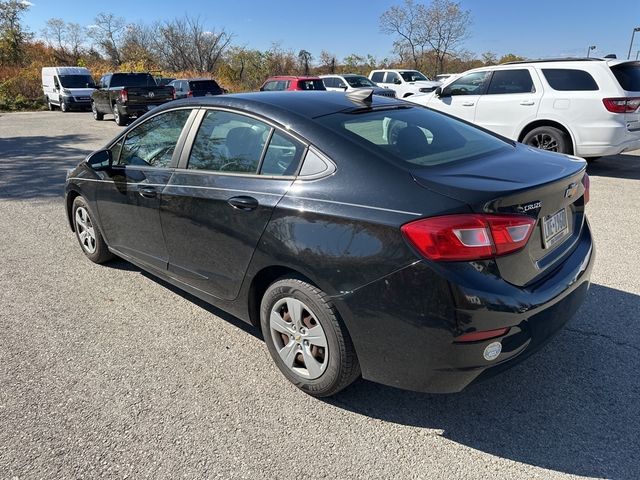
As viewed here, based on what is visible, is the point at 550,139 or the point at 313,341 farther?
the point at 550,139

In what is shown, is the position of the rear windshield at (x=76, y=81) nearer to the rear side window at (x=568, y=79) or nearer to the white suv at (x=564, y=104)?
the white suv at (x=564, y=104)

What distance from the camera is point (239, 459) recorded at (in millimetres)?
2293

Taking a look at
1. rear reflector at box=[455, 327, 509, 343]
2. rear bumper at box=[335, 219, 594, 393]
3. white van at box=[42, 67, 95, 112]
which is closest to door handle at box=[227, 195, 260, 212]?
rear bumper at box=[335, 219, 594, 393]

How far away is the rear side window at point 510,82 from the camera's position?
27.3 ft

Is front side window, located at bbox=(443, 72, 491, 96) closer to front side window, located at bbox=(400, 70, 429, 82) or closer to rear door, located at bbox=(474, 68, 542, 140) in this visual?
rear door, located at bbox=(474, 68, 542, 140)

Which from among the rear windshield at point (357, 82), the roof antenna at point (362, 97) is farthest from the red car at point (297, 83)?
the roof antenna at point (362, 97)

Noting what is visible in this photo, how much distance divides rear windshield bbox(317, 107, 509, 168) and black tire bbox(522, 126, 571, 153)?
5329mm

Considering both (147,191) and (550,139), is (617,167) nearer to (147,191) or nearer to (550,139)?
(550,139)

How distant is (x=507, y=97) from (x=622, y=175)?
2386 millimetres

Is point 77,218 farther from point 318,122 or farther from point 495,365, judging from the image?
point 495,365

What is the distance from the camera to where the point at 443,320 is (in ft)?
6.86

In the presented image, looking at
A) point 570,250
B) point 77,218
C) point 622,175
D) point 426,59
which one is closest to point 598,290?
point 570,250

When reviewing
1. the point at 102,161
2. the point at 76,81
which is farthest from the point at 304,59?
the point at 102,161

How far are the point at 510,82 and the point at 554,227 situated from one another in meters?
7.11
